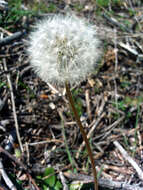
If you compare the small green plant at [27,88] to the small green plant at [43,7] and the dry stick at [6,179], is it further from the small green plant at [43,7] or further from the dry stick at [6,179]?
the small green plant at [43,7]

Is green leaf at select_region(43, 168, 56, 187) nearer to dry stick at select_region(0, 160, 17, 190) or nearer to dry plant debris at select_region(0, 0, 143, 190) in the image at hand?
dry plant debris at select_region(0, 0, 143, 190)

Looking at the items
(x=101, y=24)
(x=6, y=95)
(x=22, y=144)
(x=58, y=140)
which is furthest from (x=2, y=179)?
(x=101, y=24)

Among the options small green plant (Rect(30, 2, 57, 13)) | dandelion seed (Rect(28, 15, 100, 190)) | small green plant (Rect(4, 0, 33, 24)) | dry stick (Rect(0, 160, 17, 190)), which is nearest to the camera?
dandelion seed (Rect(28, 15, 100, 190))

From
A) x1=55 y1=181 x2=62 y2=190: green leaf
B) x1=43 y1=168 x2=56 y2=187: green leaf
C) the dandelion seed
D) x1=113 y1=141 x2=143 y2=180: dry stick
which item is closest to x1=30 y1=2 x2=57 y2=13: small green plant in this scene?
the dandelion seed

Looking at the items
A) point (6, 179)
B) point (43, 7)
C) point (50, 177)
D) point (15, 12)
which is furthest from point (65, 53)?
point (43, 7)

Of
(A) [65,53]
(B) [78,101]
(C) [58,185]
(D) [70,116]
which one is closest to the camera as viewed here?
(A) [65,53]

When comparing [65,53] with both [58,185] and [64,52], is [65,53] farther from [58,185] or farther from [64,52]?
[58,185]

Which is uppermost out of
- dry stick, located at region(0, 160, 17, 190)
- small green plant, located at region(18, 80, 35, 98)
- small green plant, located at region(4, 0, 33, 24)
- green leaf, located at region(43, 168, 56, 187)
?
small green plant, located at region(4, 0, 33, 24)

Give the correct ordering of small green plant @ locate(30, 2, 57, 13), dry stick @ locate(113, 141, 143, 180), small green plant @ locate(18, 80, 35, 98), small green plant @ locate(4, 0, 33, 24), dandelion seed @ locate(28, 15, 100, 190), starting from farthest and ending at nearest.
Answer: small green plant @ locate(30, 2, 57, 13) → small green plant @ locate(4, 0, 33, 24) → small green plant @ locate(18, 80, 35, 98) → dry stick @ locate(113, 141, 143, 180) → dandelion seed @ locate(28, 15, 100, 190)
